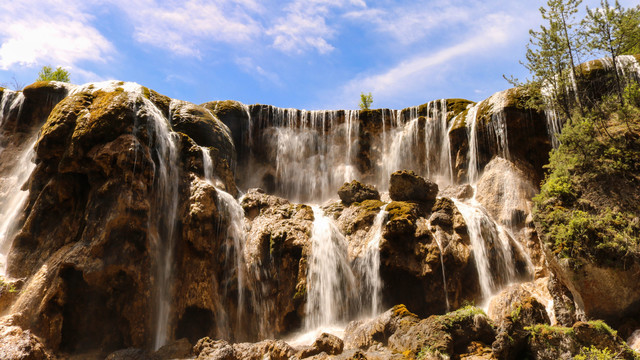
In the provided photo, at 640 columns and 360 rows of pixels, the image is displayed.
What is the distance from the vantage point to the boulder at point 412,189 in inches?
→ 733

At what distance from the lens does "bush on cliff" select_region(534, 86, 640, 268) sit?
34.9 feet

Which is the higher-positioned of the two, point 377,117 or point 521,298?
point 377,117

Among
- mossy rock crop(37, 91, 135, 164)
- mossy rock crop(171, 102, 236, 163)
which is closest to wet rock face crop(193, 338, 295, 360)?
mossy rock crop(37, 91, 135, 164)

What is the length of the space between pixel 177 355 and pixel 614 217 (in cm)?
1424

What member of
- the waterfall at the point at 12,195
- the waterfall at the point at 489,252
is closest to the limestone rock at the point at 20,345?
the waterfall at the point at 12,195

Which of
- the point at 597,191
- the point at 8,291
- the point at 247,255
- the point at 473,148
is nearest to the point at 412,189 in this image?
the point at 473,148

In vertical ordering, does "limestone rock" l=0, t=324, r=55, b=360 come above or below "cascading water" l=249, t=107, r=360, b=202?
below

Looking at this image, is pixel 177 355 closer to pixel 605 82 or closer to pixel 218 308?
pixel 218 308

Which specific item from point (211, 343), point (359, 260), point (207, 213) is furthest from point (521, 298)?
point (207, 213)

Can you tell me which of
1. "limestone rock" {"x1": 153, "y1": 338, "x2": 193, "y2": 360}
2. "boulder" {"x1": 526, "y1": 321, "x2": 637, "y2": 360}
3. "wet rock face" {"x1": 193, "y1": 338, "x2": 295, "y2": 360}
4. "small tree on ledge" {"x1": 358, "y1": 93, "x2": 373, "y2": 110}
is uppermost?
"small tree on ledge" {"x1": 358, "y1": 93, "x2": 373, "y2": 110}

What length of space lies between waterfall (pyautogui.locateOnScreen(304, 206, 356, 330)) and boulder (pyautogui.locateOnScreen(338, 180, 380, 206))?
293 centimetres

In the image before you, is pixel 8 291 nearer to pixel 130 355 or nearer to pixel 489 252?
pixel 130 355

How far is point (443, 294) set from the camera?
1476 centimetres

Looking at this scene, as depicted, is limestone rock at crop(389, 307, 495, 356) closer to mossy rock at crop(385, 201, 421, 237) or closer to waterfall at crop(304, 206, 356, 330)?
waterfall at crop(304, 206, 356, 330)
